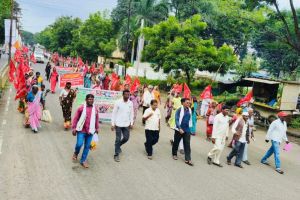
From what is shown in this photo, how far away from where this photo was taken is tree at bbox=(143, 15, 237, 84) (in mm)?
29734

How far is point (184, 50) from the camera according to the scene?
29.9 m

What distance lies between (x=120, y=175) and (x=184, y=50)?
881 inches

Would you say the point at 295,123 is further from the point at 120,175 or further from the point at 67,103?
the point at 120,175

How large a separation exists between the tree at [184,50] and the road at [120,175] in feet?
58.7

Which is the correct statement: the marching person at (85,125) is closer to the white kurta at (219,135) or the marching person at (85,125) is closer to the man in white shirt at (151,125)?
the man in white shirt at (151,125)

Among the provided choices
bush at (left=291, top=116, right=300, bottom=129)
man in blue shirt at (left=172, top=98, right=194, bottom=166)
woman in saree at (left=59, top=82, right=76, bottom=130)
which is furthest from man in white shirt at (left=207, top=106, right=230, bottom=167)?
bush at (left=291, top=116, right=300, bottom=129)

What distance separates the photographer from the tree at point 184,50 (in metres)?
29.7

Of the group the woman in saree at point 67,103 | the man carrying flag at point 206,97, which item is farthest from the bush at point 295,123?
the woman in saree at point 67,103

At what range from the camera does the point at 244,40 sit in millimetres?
52938

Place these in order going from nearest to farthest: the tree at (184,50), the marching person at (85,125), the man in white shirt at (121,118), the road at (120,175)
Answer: the road at (120,175), the marching person at (85,125), the man in white shirt at (121,118), the tree at (184,50)

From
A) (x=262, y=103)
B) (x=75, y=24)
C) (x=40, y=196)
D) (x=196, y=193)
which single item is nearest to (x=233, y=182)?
(x=196, y=193)

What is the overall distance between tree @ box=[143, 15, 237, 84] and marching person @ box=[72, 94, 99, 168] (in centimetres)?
2101

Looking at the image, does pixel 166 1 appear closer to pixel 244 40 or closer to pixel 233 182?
pixel 244 40

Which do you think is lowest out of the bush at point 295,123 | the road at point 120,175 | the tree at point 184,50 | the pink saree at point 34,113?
the bush at point 295,123
